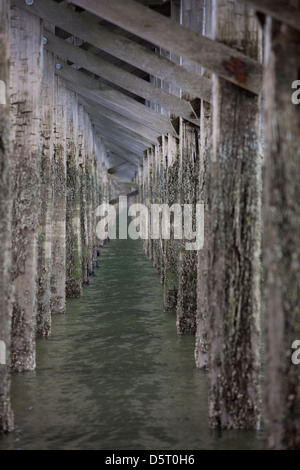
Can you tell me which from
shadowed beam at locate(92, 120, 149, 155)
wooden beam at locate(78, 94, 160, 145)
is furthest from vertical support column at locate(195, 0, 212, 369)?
shadowed beam at locate(92, 120, 149, 155)

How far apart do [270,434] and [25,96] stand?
3.99m

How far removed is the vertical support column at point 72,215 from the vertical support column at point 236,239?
644 centimetres

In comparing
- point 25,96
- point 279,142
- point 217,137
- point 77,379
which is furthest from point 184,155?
point 279,142

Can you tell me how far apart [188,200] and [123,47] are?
6.81 feet

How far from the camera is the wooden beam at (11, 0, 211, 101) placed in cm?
600

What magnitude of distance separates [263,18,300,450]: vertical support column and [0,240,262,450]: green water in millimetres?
1118

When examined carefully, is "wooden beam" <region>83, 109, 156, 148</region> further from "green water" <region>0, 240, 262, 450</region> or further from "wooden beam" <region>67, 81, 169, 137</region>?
"green water" <region>0, 240, 262, 450</region>

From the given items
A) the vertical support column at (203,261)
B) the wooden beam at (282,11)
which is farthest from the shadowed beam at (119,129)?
the wooden beam at (282,11)

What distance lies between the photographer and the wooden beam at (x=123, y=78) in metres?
7.36

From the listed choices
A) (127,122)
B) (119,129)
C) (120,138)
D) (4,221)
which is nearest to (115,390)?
(4,221)

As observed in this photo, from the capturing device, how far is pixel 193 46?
4.28 metres

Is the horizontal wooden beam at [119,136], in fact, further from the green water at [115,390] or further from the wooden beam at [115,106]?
the green water at [115,390]

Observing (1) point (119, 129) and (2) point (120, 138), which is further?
(2) point (120, 138)

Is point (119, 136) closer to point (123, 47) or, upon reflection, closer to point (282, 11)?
point (123, 47)
